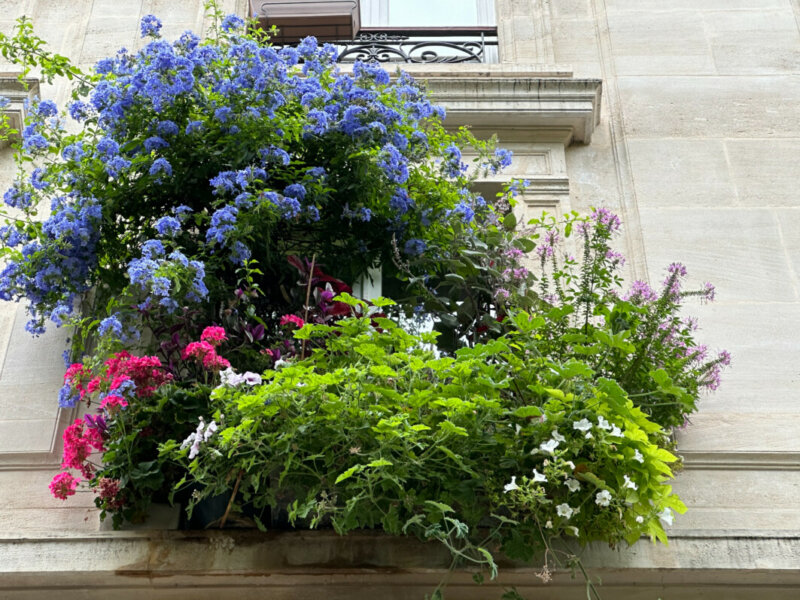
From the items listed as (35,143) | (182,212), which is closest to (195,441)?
(182,212)

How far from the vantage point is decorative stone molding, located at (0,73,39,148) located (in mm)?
6574

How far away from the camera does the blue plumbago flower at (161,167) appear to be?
16.9 ft

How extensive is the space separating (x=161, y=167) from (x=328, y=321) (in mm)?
980

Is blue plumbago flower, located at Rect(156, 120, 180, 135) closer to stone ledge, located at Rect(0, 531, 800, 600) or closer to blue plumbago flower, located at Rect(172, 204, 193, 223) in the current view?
blue plumbago flower, located at Rect(172, 204, 193, 223)

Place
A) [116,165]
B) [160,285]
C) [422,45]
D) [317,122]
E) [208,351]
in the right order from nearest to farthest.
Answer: [208,351] < [160,285] < [116,165] < [317,122] < [422,45]

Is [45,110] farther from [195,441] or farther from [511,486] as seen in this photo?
[511,486]

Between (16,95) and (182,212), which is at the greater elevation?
(16,95)

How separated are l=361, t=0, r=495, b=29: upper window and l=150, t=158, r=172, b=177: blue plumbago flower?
2.83 meters

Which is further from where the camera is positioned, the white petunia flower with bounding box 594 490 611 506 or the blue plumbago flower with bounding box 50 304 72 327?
the blue plumbago flower with bounding box 50 304 72 327

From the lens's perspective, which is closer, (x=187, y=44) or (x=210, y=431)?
(x=210, y=431)

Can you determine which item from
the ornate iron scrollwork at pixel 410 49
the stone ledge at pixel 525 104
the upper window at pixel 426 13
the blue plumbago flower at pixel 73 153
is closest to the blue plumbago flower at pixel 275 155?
the blue plumbago flower at pixel 73 153

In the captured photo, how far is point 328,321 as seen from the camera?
4.93 metres

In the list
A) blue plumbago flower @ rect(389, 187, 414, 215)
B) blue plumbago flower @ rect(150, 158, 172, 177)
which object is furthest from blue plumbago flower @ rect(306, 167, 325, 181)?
blue plumbago flower @ rect(150, 158, 172, 177)

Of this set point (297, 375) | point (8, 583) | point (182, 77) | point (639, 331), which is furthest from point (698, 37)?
point (8, 583)
